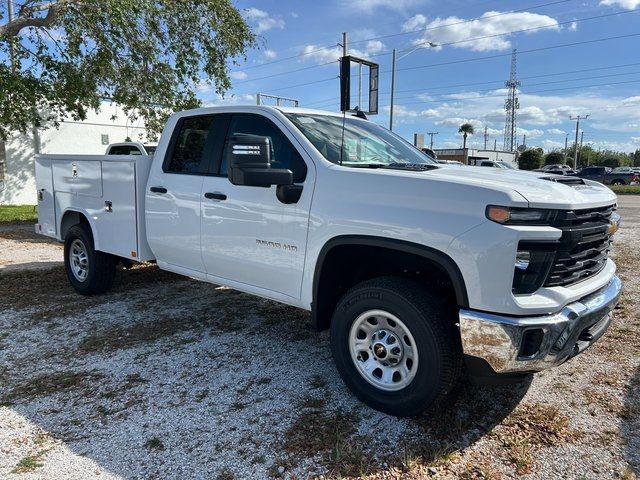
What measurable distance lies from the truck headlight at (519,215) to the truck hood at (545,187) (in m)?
0.04

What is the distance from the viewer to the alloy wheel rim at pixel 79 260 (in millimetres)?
6130

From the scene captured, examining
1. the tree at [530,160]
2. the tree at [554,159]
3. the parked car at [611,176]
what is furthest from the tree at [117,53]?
the tree at [554,159]

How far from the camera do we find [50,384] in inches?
152

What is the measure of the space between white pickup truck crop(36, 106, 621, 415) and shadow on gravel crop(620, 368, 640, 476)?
1.99 ft

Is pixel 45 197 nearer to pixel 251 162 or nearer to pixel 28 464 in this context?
pixel 251 162

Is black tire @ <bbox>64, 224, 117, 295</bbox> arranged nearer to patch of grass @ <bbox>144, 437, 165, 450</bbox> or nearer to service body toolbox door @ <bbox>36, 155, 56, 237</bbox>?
service body toolbox door @ <bbox>36, 155, 56, 237</bbox>

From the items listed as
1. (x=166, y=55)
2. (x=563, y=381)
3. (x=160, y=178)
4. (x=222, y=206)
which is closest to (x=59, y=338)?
(x=160, y=178)

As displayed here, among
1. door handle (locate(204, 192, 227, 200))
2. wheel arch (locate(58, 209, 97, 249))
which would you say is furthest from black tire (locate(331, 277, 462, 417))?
wheel arch (locate(58, 209, 97, 249))

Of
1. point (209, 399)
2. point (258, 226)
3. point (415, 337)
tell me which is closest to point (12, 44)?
point (258, 226)

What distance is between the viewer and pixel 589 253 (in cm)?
318

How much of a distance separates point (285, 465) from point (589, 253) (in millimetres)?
2237

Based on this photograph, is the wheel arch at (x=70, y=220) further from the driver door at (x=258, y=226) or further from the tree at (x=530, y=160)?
the tree at (x=530, y=160)

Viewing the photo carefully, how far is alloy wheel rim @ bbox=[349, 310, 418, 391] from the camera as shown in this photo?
3.24 m

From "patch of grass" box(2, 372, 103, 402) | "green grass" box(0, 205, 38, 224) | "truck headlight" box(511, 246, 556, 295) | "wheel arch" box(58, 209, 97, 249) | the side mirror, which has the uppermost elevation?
the side mirror
